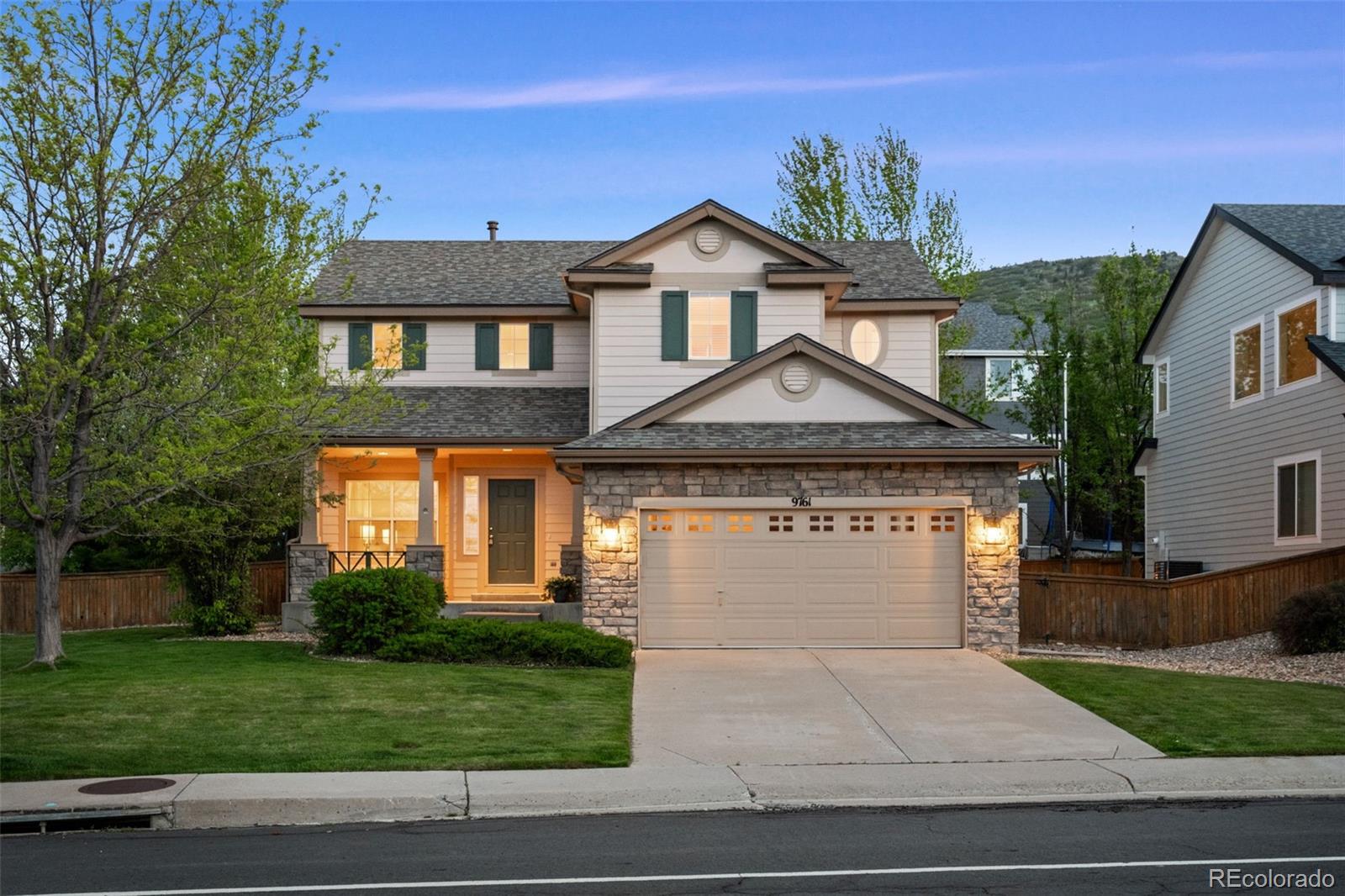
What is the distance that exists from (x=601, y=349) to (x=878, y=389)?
524 cm

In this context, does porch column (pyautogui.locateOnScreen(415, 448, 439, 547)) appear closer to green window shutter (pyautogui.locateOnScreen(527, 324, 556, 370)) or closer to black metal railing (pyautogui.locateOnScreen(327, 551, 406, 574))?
black metal railing (pyautogui.locateOnScreen(327, 551, 406, 574))

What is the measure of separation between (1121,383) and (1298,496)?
11296 mm

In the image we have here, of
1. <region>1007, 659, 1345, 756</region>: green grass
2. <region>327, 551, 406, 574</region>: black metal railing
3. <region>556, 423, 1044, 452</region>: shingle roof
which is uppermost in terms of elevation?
<region>556, 423, 1044, 452</region>: shingle roof

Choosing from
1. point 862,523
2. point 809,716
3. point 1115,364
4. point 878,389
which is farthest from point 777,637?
point 1115,364

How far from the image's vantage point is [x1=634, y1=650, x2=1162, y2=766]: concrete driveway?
1264cm

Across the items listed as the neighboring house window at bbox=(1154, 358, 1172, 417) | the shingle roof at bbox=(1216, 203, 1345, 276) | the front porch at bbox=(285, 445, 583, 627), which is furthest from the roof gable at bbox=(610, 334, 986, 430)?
the neighboring house window at bbox=(1154, 358, 1172, 417)

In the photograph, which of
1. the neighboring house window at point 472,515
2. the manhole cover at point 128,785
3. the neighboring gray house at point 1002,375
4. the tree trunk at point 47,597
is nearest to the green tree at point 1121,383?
the neighboring gray house at point 1002,375

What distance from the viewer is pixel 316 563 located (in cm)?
2334

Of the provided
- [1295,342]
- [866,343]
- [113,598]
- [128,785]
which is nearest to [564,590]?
[866,343]

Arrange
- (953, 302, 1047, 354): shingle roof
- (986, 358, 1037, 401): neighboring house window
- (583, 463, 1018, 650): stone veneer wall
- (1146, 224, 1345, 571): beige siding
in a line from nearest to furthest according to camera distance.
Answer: (583, 463, 1018, 650): stone veneer wall
(1146, 224, 1345, 571): beige siding
(986, 358, 1037, 401): neighboring house window
(953, 302, 1047, 354): shingle roof

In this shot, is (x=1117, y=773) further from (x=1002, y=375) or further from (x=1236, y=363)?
(x=1002, y=375)

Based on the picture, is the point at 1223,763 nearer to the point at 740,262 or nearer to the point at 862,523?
the point at 862,523

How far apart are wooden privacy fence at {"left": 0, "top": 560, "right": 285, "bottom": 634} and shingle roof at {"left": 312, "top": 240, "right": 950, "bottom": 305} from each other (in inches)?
255

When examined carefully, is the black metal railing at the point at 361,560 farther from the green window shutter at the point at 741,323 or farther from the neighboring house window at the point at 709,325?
the green window shutter at the point at 741,323
